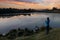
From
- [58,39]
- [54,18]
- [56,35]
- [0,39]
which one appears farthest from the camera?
[54,18]

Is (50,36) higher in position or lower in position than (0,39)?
higher

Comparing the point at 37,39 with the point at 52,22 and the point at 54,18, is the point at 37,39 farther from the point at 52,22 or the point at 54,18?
the point at 54,18

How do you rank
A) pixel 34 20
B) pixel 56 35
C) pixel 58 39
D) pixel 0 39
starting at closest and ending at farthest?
pixel 58 39
pixel 56 35
pixel 0 39
pixel 34 20

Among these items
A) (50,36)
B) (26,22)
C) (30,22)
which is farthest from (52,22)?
(50,36)

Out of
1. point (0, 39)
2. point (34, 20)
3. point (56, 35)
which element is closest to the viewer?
point (56, 35)

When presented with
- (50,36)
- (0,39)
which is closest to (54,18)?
(0,39)

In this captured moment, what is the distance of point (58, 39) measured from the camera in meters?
14.7

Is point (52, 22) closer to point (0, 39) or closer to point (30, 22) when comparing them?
point (30, 22)

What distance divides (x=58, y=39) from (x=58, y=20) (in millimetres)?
14541

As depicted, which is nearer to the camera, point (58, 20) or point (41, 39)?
point (41, 39)

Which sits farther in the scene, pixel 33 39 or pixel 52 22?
pixel 52 22

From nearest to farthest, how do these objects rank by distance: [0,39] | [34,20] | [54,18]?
[0,39] → [54,18] → [34,20]

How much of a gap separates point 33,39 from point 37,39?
40cm

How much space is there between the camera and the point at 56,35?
1608cm
